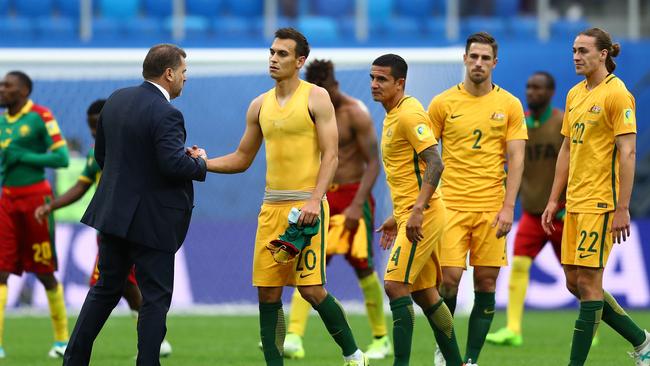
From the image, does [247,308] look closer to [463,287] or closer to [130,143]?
[463,287]

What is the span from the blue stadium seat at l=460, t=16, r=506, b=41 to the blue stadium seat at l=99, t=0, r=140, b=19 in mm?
5518

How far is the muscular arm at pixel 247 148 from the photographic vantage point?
25.2 feet

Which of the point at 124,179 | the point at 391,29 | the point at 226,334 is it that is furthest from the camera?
the point at 391,29

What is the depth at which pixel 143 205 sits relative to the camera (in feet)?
22.2

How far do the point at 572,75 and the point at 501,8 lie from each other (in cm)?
467

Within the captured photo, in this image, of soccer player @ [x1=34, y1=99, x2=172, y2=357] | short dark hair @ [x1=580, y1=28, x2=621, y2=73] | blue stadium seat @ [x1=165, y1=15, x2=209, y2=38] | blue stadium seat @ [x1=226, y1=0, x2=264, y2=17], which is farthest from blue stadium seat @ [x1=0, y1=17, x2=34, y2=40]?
short dark hair @ [x1=580, y1=28, x2=621, y2=73]

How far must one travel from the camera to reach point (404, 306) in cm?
766

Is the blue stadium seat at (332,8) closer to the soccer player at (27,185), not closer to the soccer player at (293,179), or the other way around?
the soccer player at (27,185)

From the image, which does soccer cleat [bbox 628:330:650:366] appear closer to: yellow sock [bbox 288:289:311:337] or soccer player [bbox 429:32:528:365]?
soccer player [bbox 429:32:528:365]

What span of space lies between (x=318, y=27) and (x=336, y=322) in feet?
37.9

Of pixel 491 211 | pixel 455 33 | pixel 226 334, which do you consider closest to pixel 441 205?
pixel 491 211

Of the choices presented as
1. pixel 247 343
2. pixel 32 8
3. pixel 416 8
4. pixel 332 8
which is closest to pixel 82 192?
pixel 247 343

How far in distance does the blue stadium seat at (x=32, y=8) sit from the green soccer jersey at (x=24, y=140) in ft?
28.7

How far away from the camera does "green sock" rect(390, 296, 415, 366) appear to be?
299 inches
